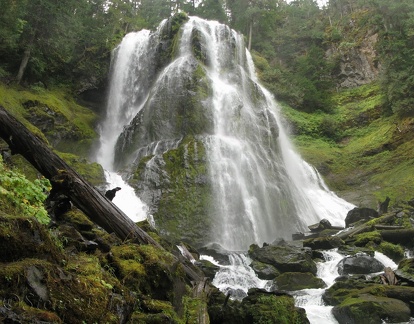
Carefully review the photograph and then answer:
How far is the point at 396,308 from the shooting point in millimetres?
8234

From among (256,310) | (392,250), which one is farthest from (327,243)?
(256,310)

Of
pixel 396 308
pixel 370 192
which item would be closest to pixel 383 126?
pixel 370 192

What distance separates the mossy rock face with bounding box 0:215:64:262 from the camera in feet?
10.5

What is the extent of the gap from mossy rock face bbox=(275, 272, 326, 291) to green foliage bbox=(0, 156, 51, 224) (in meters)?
8.18

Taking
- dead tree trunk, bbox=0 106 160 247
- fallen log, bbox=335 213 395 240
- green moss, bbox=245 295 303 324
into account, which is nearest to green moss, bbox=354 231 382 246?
fallen log, bbox=335 213 395 240

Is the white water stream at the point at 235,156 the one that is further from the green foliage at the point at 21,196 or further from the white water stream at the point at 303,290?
the green foliage at the point at 21,196

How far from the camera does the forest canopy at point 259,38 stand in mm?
24250

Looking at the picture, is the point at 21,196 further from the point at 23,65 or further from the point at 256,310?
the point at 23,65

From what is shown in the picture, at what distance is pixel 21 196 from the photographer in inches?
191

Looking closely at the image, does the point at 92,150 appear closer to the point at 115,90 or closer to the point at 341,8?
the point at 115,90

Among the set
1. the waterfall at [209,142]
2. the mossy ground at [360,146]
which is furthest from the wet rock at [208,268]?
the mossy ground at [360,146]

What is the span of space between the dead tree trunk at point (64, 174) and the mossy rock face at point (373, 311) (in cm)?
518

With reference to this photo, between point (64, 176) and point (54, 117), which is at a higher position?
point (54, 117)

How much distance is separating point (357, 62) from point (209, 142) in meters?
25.7
